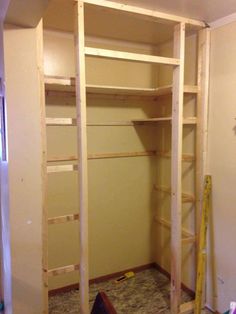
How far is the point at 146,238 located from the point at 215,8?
2573mm

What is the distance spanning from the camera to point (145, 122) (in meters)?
3.41

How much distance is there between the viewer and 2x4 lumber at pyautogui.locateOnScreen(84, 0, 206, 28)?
2134 mm

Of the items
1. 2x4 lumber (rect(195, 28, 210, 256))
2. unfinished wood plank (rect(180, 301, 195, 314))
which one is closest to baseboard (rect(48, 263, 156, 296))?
unfinished wood plank (rect(180, 301, 195, 314))

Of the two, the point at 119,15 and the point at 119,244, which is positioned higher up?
the point at 119,15

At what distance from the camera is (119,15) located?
94.1 inches

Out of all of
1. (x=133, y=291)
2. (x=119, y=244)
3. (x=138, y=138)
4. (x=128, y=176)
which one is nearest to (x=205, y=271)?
(x=133, y=291)

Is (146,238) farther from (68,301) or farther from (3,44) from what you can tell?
(3,44)

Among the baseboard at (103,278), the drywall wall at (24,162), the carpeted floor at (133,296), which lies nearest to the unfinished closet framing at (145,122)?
the drywall wall at (24,162)

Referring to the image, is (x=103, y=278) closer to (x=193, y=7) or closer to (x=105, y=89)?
(x=105, y=89)

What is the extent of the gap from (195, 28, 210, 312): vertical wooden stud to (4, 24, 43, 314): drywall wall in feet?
4.79

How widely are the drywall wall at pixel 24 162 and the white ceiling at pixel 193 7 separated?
860 millimetres

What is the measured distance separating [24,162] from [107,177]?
1352 millimetres

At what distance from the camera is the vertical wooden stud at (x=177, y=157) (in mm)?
2428

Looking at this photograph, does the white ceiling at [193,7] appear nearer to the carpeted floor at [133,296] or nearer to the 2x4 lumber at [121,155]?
the 2x4 lumber at [121,155]
